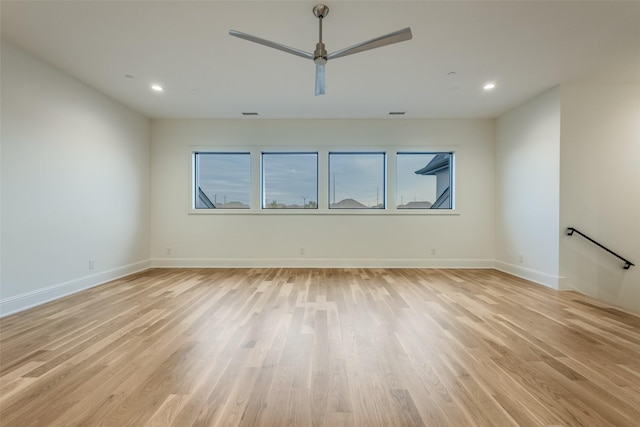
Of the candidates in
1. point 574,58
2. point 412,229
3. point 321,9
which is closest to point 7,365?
point 321,9

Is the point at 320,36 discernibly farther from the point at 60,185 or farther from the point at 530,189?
the point at 530,189

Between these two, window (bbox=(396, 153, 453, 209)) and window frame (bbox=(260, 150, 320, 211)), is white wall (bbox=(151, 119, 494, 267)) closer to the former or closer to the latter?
window frame (bbox=(260, 150, 320, 211))

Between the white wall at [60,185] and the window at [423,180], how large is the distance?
4.92 meters

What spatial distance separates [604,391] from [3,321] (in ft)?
A: 15.6

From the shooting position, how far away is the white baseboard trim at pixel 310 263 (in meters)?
5.10

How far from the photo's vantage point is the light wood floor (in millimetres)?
1380

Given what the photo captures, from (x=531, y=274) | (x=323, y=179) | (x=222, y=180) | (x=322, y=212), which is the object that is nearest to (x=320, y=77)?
(x=323, y=179)

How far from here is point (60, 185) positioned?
11.0 feet

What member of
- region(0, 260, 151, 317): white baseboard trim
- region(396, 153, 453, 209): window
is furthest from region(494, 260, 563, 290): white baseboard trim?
region(0, 260, 151, 317): white baseboard trim

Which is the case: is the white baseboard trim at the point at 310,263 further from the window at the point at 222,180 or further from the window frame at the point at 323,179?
the window at the point at 222,180

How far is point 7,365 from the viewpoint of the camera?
180 cm

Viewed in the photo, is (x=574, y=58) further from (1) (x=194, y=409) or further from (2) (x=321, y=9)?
(1) (x=194, y=409)

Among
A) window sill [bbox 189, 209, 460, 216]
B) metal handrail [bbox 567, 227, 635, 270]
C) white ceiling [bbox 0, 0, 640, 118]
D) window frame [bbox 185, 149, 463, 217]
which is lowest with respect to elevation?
metal handrail [bbox 567, 227, 635, 270]

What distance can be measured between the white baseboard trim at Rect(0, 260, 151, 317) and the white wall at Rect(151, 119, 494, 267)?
2.91ft
